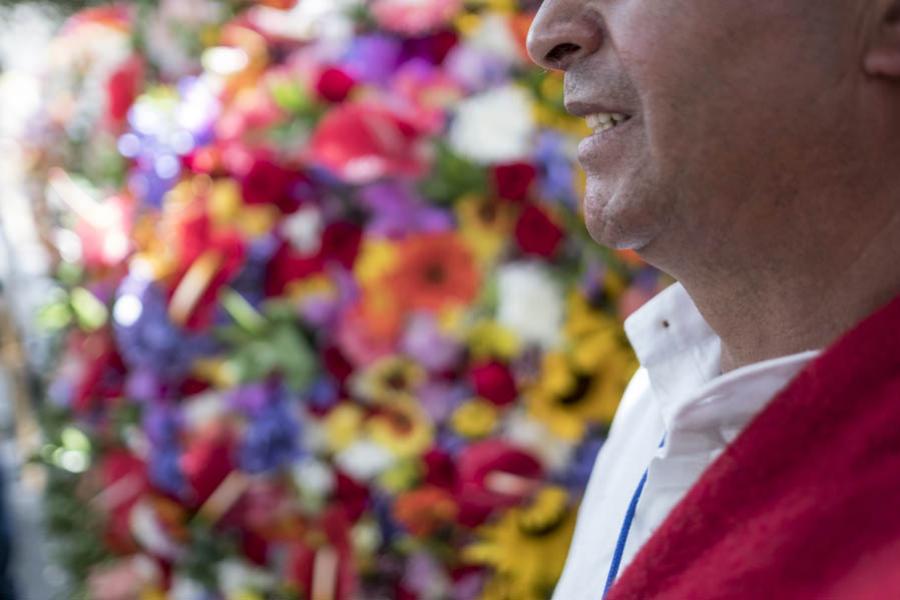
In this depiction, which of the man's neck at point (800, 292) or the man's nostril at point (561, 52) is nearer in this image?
the man's neck at point (800, 292)

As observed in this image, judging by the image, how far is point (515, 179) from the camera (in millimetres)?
1995

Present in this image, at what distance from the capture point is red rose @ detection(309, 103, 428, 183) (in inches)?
82.0

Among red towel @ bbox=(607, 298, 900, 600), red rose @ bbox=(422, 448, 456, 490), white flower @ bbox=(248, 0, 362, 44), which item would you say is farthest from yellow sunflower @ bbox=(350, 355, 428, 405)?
red towel @ bbox=(607, 298, 900, 600)

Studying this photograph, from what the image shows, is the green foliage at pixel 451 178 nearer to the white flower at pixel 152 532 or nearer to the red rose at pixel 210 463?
the red rose at pixel 210 463

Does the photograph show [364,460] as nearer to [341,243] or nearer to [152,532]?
[341,243]

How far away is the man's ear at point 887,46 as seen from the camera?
0.95 meters

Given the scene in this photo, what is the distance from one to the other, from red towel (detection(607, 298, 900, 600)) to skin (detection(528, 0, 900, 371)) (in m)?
0.13

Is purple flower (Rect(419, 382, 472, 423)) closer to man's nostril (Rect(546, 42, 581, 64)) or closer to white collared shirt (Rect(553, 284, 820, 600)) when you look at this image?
white collared shirt (Rect(553, 284, 820, 600))

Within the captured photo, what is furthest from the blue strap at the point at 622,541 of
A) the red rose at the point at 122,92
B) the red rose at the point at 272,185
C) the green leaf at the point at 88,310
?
the red rose at the point at 122,92

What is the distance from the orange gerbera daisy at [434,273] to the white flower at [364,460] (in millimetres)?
289

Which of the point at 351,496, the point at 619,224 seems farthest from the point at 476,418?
the point at 619,224

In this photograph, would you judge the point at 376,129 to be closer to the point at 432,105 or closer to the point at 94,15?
the point at 432,105

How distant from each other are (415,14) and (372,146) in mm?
304

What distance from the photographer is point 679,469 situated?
1.07m
